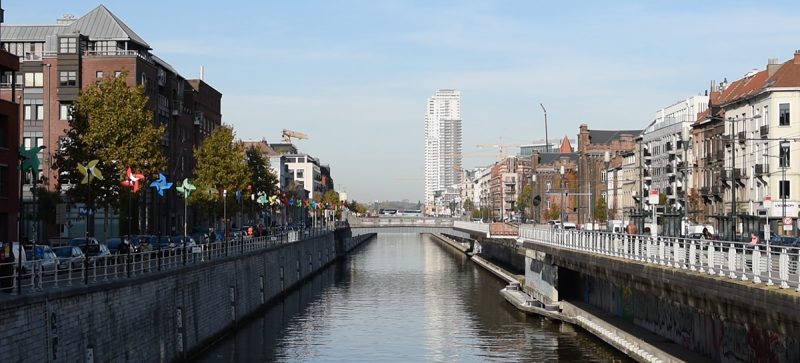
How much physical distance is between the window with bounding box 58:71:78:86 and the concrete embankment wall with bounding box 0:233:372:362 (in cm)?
4250

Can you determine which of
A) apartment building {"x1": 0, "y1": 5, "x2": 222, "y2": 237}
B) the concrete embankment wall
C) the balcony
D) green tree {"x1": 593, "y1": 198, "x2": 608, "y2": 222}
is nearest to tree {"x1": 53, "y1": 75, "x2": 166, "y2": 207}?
the concrete embankment wall

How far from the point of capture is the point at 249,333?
6181 centimetres

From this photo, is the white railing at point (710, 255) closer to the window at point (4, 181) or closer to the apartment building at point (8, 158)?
the apartment building at point (8, 158)

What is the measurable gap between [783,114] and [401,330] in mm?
52428

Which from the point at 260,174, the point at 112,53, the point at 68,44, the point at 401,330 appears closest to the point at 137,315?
the point at 401,330

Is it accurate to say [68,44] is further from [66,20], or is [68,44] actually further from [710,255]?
[710,255]

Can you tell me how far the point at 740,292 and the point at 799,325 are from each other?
14.1 ft

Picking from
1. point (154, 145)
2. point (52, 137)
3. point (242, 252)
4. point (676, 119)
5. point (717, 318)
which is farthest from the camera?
point (676, 119)

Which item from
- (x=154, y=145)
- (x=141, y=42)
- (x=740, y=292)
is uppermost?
(x=141, y=42)

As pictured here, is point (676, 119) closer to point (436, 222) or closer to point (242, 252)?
point (436, 222)

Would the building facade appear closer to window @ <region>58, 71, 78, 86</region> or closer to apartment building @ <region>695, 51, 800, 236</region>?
apartment building @ <region>695, 51, 800, 236</region>

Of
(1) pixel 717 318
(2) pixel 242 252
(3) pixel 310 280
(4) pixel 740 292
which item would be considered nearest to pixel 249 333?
(2) pixel 242 252

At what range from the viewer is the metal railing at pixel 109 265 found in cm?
3353

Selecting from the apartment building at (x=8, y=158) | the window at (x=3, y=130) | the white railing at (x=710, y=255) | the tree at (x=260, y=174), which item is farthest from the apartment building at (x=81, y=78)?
the white railing at (x=710, y=255)
